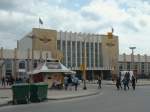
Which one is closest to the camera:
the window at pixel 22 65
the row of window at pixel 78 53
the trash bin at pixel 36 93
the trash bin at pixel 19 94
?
the trash bin at pixel 19 94

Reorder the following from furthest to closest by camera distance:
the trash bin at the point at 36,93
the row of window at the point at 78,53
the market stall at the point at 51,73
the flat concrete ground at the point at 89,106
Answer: the row of window at the point at 78,53 → the market stall at the point at 51,73 → the trash bin at the point at 36,93 → the flat concrete ground at the point at 89,106

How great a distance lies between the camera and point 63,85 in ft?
178

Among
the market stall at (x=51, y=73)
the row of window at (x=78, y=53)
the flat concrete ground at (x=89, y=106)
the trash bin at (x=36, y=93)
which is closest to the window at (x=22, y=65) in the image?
the row of window at (x=78, y=53)

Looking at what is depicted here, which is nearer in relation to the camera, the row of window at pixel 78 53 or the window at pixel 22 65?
the window at pixel 22 65

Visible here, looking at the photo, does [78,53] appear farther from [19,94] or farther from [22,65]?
[19,94]

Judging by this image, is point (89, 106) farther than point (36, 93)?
No

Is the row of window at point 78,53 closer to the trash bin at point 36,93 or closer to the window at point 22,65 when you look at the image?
the window at point 22,65

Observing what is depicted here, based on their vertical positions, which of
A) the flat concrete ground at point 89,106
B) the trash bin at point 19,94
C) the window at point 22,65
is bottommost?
the flat concrete ground at point 89,106

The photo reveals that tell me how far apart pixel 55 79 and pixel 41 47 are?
83.3 m

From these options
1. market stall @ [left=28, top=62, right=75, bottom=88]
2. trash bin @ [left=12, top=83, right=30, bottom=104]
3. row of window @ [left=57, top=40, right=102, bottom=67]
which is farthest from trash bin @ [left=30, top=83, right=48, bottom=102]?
row of window @ [left=57, top=40, right=102, bottom=67]

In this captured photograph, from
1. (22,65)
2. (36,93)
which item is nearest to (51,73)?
(36,93)

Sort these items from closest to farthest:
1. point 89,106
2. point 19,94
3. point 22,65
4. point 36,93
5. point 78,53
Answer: point 89,106 → point 19,94 → point 36,93 → point 22,65 → point 78,53

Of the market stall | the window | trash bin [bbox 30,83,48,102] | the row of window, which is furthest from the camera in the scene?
the row of window

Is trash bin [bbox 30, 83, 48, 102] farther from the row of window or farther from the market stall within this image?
the row of window
